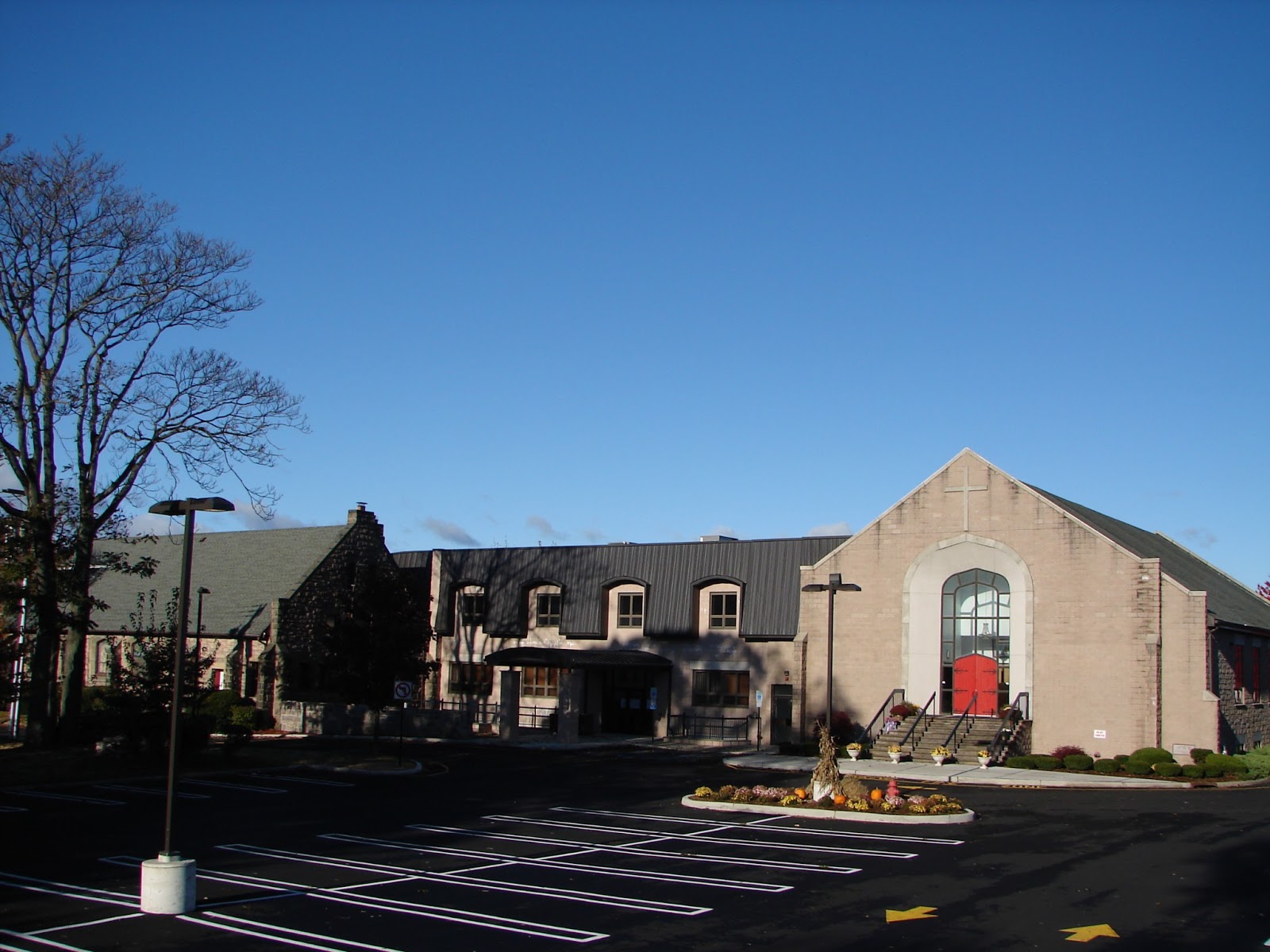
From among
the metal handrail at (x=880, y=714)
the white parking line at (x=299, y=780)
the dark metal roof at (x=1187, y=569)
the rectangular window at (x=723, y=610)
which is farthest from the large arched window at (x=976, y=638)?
the white parking line at (x=299, y=780)

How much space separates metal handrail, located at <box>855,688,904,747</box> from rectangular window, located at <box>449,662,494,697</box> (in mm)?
17115

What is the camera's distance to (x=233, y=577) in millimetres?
55156

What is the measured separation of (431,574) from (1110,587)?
29.1 meters

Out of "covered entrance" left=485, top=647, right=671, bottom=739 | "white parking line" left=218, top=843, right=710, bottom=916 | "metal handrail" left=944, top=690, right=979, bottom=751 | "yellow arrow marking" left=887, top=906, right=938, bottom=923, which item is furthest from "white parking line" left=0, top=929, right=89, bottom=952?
"covered entrance" left=485, top=647, right=671, bottom=739

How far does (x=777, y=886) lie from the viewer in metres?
16.7

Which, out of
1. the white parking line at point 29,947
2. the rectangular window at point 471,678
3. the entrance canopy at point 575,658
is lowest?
the white parking line at point 29,947

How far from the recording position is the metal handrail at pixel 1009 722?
3672cm

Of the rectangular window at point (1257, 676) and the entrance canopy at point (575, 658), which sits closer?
the rectangular window at point (1257, 676)

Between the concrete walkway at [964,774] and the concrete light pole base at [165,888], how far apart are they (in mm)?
19718

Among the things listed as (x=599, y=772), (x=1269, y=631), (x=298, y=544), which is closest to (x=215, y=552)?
(x=298, y=544)

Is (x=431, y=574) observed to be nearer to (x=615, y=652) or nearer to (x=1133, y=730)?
(x=615, y=652)

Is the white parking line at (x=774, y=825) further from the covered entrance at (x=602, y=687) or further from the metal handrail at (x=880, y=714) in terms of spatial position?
the covered entrance at (x=602, y=687)

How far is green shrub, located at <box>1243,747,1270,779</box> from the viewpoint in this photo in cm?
3359

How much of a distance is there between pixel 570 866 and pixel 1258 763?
79.7 ft
